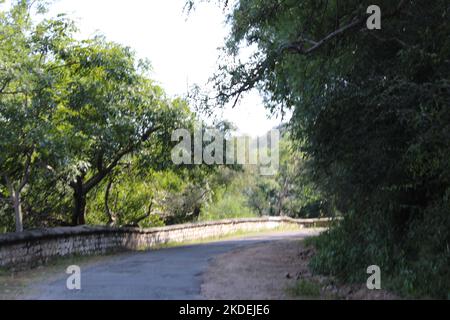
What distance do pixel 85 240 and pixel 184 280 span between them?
6.99 metres

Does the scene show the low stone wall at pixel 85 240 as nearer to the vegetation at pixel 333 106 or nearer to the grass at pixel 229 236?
the grass at pixel 229 236

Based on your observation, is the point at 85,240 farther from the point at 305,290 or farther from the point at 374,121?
the point at 374,121

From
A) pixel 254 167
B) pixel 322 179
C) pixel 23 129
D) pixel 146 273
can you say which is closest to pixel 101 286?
pixel 146 273

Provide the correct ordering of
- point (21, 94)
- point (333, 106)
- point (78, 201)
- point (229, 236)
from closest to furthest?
point (333, 106) → point (21, 94) → point (78, 201) → point (229, 236)

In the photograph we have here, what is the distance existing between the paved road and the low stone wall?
4.97 feet

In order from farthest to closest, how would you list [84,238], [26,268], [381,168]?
[84,238] → [26,268] → [381,168]

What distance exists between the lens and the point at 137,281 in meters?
10.7

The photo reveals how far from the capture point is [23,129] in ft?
48.6

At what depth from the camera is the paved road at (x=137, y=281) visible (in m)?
9.14

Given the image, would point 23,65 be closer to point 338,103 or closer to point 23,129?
point 23,129

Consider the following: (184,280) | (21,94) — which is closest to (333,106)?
(184,280)

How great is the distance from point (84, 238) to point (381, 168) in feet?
33.4

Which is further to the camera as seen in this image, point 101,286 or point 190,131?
point 190,131

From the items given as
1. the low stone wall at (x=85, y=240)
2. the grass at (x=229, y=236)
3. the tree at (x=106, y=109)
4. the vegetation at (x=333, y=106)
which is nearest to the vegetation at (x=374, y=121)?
the vegetation at (x=333, y=106)
